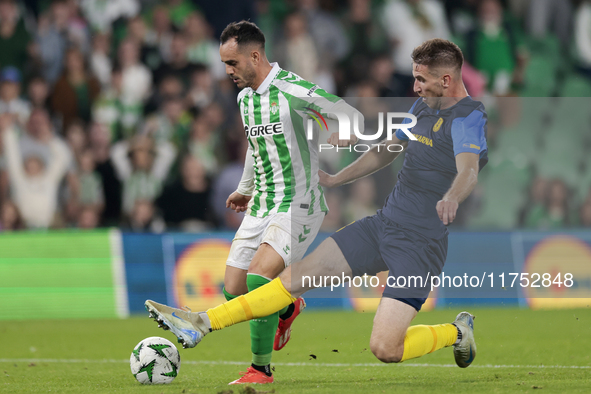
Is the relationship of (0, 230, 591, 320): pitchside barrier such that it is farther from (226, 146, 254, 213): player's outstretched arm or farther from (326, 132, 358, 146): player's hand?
(326, 132, 358, 146): player's hand

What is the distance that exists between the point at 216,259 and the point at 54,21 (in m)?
4.81

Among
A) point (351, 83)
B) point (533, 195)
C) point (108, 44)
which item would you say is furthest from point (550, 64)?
point (108, 44)

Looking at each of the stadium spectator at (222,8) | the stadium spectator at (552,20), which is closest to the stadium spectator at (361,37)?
the stadium spectator at (222,8)

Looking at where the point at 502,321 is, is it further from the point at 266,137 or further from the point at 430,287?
the point at 266,137

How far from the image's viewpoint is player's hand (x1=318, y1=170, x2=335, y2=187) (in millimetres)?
5594

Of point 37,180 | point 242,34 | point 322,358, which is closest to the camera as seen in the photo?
point 242,34

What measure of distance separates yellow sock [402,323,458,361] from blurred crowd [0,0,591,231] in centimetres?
471

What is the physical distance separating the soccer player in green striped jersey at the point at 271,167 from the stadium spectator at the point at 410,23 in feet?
21.1

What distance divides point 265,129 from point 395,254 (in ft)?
3.95

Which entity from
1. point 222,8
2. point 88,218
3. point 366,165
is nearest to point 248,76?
point 366,165

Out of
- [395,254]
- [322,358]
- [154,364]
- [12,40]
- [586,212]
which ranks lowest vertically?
[322,358]

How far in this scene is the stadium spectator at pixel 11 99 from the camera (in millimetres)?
11422

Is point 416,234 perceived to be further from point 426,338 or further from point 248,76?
point 248,76

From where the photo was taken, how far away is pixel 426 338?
5.03 metres
